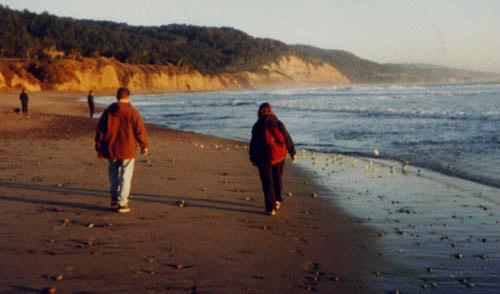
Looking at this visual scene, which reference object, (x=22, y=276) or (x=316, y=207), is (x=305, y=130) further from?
(x=22, y=276)

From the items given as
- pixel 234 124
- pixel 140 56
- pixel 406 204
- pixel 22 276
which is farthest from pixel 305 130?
pixel 140 56

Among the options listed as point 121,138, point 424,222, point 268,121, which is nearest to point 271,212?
point 268,121

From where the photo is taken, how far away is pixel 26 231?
6.70 metres

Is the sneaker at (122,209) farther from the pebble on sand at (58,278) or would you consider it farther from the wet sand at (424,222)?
the wet sand at (424,222)

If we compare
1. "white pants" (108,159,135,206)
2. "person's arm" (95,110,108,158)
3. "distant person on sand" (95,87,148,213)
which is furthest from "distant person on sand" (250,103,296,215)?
"person's arm" (95,110,108,158)

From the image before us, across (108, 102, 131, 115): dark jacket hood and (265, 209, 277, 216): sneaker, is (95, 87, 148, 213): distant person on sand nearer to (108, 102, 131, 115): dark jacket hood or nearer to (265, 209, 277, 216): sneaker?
(108, 102, 131, 115): dark jacket hood

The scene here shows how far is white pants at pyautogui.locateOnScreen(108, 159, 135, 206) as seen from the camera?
312 inches

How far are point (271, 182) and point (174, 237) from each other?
6.75ft

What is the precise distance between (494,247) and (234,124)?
23351 millimetres

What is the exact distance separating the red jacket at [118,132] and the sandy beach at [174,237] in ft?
2.71

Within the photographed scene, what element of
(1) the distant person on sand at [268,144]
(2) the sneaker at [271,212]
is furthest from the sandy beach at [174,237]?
(1) the distant person on sand at [268,144]

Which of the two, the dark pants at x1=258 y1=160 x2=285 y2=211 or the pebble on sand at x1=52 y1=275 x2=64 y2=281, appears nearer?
the pebble on sand at x1=52 y1=275 x2=64 y2=281

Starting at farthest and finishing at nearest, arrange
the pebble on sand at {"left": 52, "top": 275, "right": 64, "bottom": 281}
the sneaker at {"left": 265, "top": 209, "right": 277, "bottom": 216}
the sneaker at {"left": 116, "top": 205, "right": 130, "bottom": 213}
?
the sneaker at {"left": 265, "top": 209, "right": 277, "bottom": 216}, the sneaker at {"left": 116, "top": 205, "right": 130, "bottom": 213}, the pebble on sand at {"left": 52, "top": 275, "right": 64, "bottom": 281}

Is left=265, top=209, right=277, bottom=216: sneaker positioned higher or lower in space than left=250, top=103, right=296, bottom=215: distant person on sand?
lower
